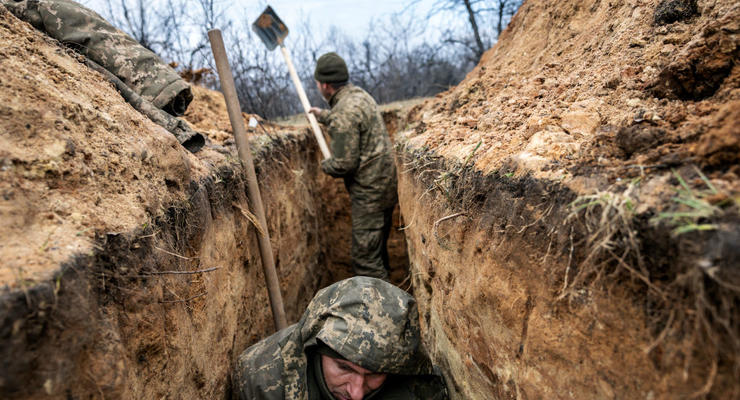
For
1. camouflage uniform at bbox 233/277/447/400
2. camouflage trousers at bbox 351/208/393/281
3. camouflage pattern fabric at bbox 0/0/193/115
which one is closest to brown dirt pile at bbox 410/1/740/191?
camouflage uniform at bbox 233/277/447/400

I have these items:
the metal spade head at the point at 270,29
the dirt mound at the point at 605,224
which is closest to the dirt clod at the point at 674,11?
the dirt mound at the point at 605,224

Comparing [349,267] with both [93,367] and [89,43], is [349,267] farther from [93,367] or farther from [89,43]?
[93,367]

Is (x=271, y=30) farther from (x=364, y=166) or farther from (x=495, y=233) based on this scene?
(x=495, y=233)

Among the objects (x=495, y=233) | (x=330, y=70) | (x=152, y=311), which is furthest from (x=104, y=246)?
(x=330, y=70)

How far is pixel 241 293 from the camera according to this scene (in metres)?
2.57

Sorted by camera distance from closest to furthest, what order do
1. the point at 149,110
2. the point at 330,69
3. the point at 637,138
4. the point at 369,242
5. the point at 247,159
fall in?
the point at 637,138, the point at 149,110, the point at 247,159, the point at 330,69, the point at 369,242

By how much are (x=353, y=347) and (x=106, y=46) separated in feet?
7.68

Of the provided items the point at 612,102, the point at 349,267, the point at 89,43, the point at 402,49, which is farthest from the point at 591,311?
the point at 402,49

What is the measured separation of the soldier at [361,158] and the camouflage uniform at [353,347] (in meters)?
2.46

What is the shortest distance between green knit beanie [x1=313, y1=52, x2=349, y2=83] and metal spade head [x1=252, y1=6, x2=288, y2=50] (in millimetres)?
1146

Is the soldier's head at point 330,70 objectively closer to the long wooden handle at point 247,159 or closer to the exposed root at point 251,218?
the long wooden handle at point 247,159

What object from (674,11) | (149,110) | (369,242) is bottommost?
(369,242)

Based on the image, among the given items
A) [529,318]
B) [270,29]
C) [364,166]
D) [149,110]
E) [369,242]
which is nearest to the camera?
[529,318]

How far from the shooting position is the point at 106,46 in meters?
2.42
